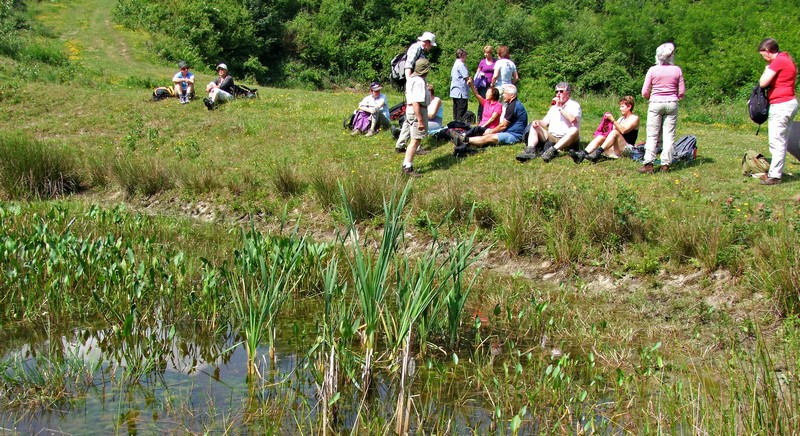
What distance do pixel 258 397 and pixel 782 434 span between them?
2.92 m

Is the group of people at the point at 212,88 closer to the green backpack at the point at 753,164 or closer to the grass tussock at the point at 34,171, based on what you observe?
the grass tussock at the point at 34,171

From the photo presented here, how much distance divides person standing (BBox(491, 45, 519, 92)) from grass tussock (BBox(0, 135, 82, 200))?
7.07 metres

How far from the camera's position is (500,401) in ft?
14.7

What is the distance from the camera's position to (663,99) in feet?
32.1

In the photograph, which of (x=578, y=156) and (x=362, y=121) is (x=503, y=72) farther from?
(x=578, y=156)

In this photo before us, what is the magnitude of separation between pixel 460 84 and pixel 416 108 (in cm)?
277

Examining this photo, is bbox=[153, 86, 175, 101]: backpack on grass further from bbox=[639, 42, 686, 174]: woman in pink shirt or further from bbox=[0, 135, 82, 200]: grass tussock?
bbox=[639, 42, 686, 174]: woman in pink shirt

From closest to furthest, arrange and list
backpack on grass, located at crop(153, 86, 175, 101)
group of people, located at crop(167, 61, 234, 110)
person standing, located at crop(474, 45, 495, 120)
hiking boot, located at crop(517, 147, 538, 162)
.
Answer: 1. hiking boot, located at crop(517, 147, 538, 162)
2. person standing, located at crop(474, 45, 495, 120)
3. group of people, located at crop(167, 61, 234, 110)
4. backpack on grass, located at crop(153, 86, 175, 101)

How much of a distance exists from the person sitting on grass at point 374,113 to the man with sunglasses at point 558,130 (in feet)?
10.8

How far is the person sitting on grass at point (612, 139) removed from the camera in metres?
10.7

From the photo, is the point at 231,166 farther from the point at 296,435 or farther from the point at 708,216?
the point at 296,435

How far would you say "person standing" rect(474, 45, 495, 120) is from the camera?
43.6 ft

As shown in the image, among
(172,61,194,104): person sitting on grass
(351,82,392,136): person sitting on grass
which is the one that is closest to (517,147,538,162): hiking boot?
(351,82,392,136): person sitting on grass

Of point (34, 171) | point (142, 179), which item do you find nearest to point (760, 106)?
point (142, 179)
